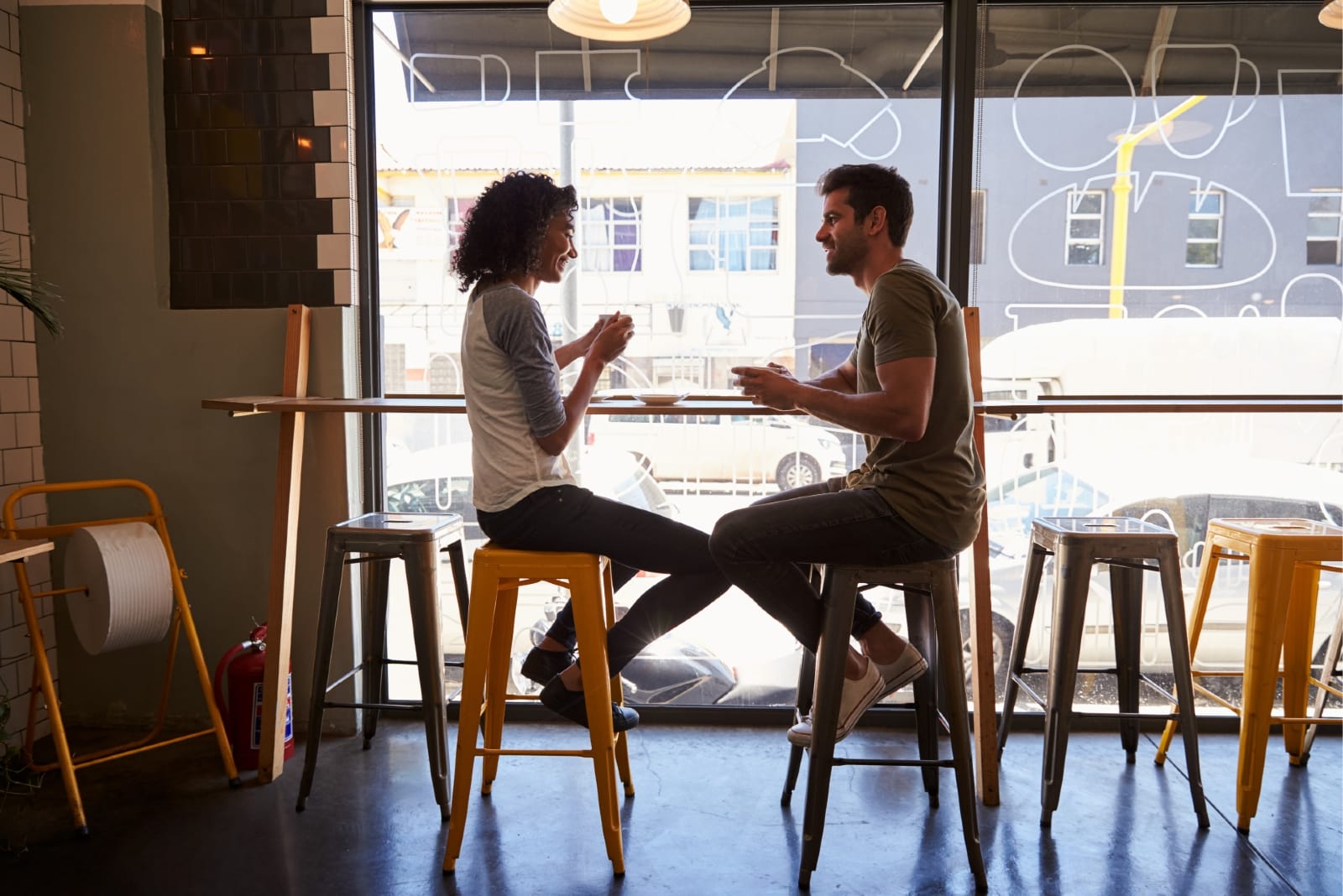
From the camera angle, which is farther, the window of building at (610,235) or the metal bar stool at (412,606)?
the window of building at (610,235)

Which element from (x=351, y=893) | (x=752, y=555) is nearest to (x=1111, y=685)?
(x=752, y=555)

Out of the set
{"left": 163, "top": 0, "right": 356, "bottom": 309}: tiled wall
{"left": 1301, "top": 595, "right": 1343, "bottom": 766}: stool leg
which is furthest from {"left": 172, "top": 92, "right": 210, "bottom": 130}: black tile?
{"left": 1301, "top": 595, "right": 1343, "bottom": 766}: stool leg

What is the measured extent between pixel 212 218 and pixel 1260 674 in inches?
127

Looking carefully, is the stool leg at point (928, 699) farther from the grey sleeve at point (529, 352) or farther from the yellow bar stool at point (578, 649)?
the grey sleeve at point (529, 352)

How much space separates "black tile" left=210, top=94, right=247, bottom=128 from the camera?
2930mm

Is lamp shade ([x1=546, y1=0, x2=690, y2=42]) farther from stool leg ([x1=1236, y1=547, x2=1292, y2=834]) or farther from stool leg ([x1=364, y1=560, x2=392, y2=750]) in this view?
stool leg ([x1=1236, y1=547, x2=1292, y2=834])

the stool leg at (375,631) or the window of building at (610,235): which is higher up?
the window of building at (610,235)

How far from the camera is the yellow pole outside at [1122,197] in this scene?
9.70 feet

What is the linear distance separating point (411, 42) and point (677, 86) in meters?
0.86

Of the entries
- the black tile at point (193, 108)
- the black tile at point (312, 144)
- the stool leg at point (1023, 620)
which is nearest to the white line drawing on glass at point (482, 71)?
the black tile at point (312, 144)

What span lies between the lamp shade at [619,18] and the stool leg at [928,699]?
5.15ft

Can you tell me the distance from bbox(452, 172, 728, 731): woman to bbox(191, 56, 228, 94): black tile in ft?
3.75

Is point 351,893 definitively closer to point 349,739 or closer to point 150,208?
point 349,739

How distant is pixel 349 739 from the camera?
9.82 ft
